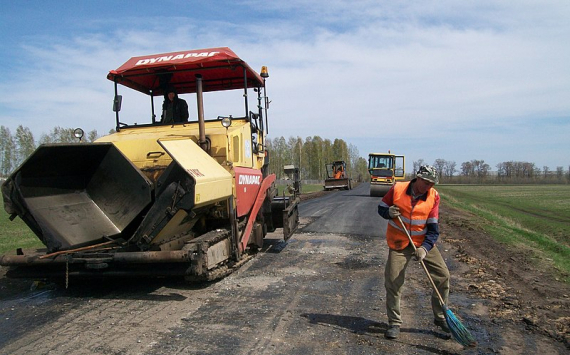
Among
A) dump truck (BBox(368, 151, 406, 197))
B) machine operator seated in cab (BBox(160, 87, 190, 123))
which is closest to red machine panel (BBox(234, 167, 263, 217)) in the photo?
machine operator seated in cab (BBox(160, 87, 190, 123))

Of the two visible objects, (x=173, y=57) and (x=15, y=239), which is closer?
(x=173, y=57)

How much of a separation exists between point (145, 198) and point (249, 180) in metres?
1.71

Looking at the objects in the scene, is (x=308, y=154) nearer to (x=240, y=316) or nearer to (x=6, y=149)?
(x=6, y=149)

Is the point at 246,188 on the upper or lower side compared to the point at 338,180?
upper

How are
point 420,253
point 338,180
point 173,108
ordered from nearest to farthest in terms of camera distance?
point 420,253 → point 173,108 → point 338,180

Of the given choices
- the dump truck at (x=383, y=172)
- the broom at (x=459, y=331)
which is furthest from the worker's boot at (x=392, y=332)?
the dump truck at (x=383, y=172)

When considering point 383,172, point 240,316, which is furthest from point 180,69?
point 383,172

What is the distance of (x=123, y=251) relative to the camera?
5215mm

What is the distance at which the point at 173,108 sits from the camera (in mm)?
7152

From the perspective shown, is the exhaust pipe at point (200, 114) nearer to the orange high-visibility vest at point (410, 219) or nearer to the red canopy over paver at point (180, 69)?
the red canopy over paver at point (180, 69)

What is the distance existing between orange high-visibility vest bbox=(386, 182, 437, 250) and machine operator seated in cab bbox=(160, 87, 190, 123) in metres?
4.16

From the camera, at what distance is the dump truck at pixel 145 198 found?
4.93 m

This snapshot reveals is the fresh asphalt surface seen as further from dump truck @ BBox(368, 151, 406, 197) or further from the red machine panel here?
dump truck @ BBox(368, 151, 406, 197)

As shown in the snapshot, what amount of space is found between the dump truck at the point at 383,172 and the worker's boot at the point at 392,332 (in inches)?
818
